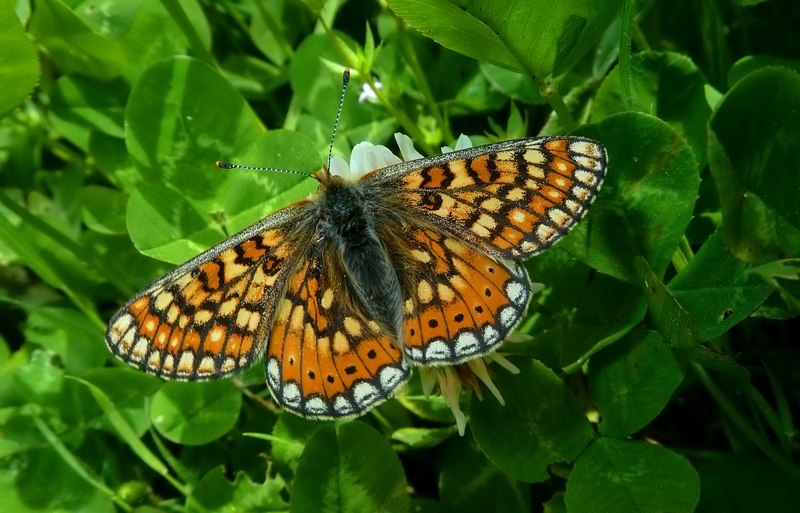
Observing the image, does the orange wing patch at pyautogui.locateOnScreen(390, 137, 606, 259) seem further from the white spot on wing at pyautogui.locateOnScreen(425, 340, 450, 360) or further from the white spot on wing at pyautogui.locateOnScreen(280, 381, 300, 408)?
the white spot on wing at pyautogui.locateOnScreen(280, 381, 300, 408)

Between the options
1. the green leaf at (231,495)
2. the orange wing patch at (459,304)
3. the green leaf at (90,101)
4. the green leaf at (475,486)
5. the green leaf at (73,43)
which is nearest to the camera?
the orange wing patch at (459,304)

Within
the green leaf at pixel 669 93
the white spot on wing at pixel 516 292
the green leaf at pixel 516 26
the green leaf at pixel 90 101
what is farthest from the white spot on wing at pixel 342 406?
the green leaf at pixel 90 101

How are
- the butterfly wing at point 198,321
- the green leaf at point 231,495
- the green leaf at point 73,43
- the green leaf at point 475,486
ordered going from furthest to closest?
the green leaf at point 73,43
the green leaf at point 231,495
the green leaf at point 475,486
the butterfly wing at point 198,321

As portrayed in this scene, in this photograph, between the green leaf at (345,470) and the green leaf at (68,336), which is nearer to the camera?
the green leaf at (345,470)

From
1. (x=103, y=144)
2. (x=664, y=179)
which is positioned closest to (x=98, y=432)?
(x=103, y=144)

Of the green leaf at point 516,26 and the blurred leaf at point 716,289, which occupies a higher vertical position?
the green leaf at point 516,26

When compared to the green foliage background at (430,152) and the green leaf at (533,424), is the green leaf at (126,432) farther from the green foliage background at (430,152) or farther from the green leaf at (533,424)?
the green leaf at (533,424)

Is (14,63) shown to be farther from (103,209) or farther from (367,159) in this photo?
(367,159)

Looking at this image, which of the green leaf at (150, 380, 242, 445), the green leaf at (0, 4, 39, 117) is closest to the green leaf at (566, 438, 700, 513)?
the green leaf at (150, 380, 242, 445)
